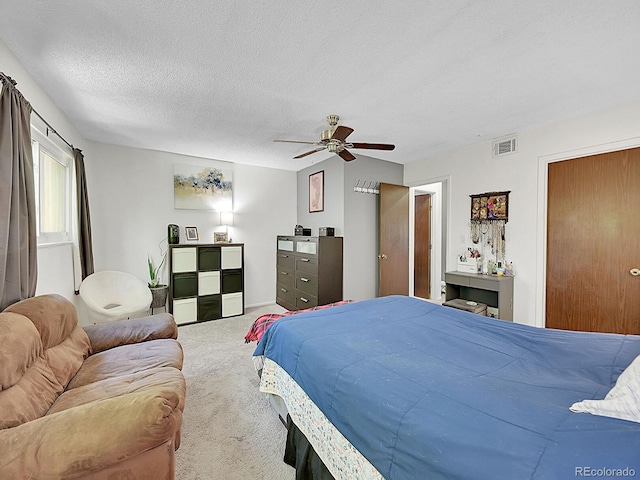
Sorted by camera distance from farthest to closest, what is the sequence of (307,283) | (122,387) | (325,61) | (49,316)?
Result: (307,283)
(325,61)
(49,316)
(122,387)

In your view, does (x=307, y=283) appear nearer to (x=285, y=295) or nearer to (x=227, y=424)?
(x=285, y=295)

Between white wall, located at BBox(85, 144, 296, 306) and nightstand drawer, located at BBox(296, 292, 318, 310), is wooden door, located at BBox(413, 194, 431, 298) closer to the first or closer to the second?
nightstand drawer, located at BBox(296, 292, 318, 310)

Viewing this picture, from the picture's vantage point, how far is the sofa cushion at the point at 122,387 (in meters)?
1.43

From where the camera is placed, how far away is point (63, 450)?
959mm

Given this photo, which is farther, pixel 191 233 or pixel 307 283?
pixel 191 233

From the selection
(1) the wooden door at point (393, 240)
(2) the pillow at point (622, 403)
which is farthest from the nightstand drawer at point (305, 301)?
(2) the pillow at point (622, 403)

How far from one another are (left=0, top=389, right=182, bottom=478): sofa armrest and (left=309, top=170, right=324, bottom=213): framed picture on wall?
153 inches

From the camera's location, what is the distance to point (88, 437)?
3.26 ft

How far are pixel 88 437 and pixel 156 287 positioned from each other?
3312 mm

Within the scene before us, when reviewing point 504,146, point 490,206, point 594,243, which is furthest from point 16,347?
point 504,146

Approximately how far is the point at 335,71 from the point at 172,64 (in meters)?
1.21

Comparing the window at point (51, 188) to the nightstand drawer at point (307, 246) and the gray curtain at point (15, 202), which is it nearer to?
the gray curtain at point (15, 202)

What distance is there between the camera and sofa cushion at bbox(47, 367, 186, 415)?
1427 mm

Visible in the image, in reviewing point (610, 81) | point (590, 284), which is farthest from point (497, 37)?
point (590, 284)
